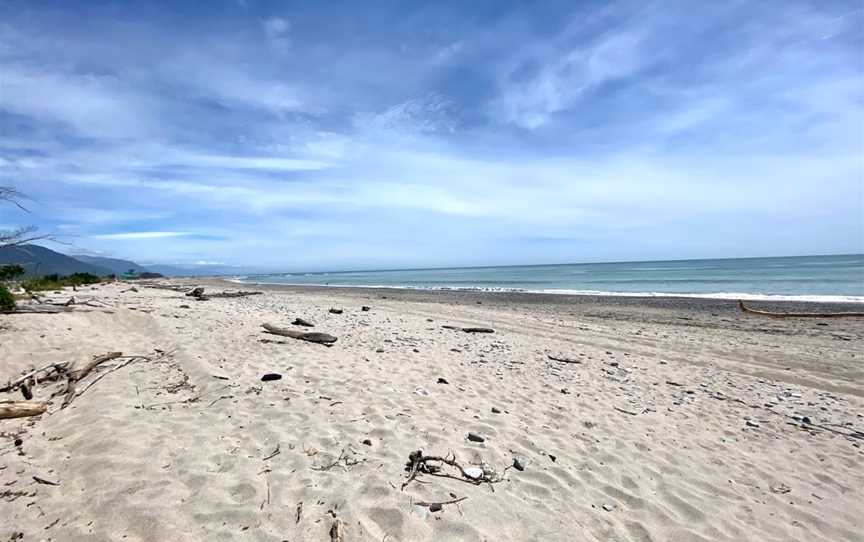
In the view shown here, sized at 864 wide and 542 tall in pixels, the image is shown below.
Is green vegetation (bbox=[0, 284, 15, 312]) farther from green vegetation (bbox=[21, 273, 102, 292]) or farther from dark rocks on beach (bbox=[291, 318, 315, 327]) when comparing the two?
green vegetation (bbox=[21, 273, 102, 292])

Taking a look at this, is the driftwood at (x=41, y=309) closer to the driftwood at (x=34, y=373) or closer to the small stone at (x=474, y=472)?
the driftwood at (x=34, y=373)

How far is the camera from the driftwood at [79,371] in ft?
17.5

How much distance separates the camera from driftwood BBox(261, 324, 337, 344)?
9.30 meters

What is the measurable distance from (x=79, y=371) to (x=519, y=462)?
6536 mm

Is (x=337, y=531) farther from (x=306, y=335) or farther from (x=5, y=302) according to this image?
(x=5, y=302)

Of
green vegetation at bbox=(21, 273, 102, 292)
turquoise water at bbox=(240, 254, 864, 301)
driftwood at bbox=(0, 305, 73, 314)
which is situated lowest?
turquoise water at bbox=(240, 254, 864, 301)

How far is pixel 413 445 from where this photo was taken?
4.28 m

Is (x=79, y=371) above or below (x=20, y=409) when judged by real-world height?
above

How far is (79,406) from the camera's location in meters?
5.08

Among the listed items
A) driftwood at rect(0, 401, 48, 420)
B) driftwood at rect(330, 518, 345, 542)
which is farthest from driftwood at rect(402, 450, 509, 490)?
driftwood at rect(0, 401, 48, 420)

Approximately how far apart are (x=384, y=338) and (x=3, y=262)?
766 cm

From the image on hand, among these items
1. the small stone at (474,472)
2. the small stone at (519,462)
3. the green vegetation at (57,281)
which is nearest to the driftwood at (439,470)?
the small stone at (474,472)

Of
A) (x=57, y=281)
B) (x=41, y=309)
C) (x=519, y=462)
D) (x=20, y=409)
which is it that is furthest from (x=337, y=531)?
(x=57, y=281)

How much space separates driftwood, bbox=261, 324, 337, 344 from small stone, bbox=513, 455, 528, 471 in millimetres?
6004
